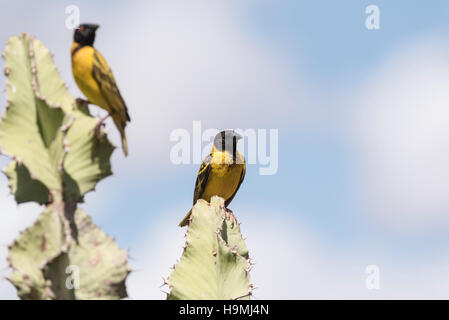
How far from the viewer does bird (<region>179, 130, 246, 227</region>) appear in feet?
29.8

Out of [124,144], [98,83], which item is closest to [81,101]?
[98,83]

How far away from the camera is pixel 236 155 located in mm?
9188

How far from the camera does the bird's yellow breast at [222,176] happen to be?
906cm

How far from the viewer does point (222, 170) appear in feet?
29.7

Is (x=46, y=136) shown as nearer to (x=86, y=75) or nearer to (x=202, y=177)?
(x=86, y=75)

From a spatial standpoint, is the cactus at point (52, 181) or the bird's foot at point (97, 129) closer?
the cactus at point (52, 181)

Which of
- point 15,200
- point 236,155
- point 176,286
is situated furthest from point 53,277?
point 236,155

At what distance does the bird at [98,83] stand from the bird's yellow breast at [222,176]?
3398mm

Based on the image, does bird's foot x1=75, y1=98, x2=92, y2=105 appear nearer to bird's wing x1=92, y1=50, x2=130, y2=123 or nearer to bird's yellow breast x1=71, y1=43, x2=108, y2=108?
bird's yellow breast x1=71, y1=43, x2=108, y2=108

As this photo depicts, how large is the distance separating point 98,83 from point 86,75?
0.46 ft

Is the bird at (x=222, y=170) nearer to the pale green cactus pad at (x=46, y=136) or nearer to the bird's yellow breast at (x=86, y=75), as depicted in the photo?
the bird's yellow breast at (x=86, y=75)

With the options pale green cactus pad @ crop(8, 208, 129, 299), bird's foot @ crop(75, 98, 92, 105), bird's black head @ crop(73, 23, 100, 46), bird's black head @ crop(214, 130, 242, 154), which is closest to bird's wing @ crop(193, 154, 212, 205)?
bird's black head @ crop(214, 130, 242, 154)

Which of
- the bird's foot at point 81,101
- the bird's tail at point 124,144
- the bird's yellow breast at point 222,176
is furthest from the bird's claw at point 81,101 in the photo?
the bird's yellow breast at point 222,176
